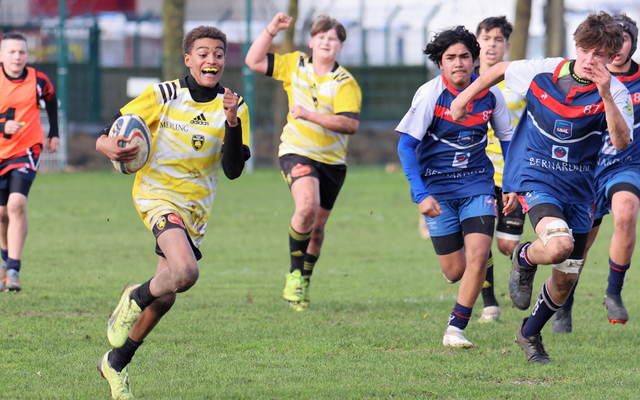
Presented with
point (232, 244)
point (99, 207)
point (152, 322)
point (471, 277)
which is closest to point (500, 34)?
point (471, 277)

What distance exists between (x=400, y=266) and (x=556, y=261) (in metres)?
4.67

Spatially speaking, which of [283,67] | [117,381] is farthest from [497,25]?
[117,381]

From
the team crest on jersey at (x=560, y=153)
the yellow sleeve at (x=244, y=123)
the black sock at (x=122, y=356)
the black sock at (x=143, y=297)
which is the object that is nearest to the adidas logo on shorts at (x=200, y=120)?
the yellow sleeve at (x=244, y=123)

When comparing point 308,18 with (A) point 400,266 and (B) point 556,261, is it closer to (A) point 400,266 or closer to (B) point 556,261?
(A) point 400,266

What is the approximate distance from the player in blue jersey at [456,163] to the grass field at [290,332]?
0.55 metres

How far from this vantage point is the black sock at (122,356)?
448 cm

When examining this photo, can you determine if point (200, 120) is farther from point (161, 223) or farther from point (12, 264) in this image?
point (12, 264)

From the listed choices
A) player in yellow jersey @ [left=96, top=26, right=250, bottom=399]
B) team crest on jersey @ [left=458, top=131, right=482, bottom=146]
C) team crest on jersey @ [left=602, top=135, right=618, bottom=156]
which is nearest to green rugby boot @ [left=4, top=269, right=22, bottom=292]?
player in yellow jersey @ [left=96, top=26, right=250, bottom=399]

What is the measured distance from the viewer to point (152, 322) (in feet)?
14.9

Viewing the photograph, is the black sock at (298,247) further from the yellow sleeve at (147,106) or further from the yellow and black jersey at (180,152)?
the yellow sleeve at (147,106)

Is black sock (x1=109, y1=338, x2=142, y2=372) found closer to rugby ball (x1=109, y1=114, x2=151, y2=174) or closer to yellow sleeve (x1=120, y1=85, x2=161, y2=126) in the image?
rugby ball (x1=109, y1=114, x2=151, y2=174)

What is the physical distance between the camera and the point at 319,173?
7547 mm

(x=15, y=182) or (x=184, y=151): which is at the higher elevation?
(x=184, y=151)

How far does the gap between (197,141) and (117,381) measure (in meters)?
1.45
